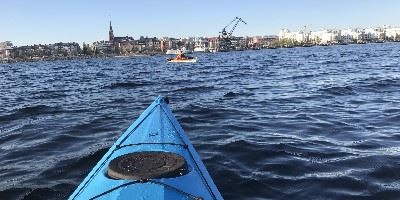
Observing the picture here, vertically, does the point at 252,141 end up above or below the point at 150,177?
below

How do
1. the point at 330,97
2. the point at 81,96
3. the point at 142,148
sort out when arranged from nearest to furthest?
the point at 142,148 → the point at 330,97 → the point at 81,96

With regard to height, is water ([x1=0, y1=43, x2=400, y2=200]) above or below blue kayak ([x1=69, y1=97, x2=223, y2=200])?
below

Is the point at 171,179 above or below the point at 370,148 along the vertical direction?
above

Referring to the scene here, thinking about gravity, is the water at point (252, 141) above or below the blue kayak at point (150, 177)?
below

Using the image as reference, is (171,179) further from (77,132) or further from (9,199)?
(77,132)

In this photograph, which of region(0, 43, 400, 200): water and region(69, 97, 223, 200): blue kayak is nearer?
region(69, 97, 223, 200): blue kayak

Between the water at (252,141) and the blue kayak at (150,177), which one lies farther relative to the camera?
the water at (252,141)

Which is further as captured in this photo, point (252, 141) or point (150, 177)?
point (252, 141)

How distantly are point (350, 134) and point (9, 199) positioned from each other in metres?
8.21

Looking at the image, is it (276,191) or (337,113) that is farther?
(337,113)

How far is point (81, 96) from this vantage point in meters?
22.6

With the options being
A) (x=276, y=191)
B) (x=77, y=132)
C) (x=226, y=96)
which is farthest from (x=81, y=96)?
(x=276, y=191)

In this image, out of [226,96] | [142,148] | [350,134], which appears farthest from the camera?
[226,96]

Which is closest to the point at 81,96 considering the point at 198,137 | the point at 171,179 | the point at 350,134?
the point at 198,137
